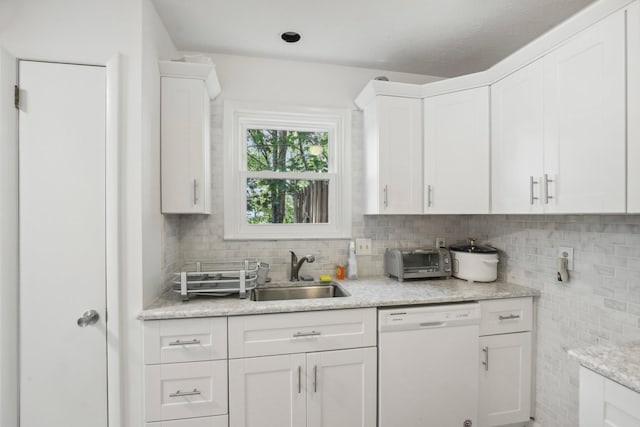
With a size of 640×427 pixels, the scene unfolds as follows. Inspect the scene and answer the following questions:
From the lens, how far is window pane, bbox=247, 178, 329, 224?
91.8 inches

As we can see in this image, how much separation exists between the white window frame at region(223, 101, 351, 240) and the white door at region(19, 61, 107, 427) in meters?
0.83

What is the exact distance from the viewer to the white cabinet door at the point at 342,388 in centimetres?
165

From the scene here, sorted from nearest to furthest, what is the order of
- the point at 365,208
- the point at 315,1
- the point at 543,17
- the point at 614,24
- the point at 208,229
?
the point at 614,24 < the point at 315,1 < the point at 543,17 < the point at 208,229 < the point at 365,208

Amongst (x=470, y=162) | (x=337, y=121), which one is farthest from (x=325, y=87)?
(x=470, y=162)

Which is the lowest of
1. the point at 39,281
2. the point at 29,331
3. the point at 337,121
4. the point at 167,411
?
the point at 167,411

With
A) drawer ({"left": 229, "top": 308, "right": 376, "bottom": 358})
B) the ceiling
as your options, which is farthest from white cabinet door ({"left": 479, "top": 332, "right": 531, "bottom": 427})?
the ceiling

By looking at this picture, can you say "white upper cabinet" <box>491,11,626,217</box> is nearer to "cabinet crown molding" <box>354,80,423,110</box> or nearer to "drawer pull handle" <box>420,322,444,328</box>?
"cabinet crown molding" <box>354,80,423,110</box>

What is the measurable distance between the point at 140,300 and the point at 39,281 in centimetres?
47

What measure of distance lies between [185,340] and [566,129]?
220 centimetres

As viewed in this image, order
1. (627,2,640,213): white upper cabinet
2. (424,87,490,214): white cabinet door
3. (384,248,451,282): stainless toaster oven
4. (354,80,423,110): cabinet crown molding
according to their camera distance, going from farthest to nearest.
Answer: (384,248,451,282): stainless toaster oven
(354,80,423,110): cabinet crown molding
(424,87,490,214): white cabinet door
(627,2,640,213): white upper cabinet

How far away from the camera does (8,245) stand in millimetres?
1420

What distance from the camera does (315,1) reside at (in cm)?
165

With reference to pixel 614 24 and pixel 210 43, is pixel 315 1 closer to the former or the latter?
pixel 210 43

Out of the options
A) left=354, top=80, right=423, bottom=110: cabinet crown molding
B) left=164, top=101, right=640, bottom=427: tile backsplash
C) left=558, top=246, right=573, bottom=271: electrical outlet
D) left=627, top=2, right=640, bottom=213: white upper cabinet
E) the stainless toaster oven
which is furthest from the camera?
the stainless toaster oven
